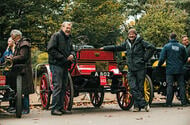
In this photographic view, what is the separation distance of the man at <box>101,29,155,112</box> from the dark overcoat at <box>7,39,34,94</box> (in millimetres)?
2328

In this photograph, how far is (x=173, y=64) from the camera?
12.0m

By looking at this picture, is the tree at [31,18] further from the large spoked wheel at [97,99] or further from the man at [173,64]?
the man at [173,64]

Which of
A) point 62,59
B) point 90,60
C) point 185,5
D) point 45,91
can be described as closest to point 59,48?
point 62,59

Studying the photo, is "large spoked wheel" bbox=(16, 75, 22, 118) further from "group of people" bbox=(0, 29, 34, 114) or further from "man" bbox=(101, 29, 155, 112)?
"man" bbox=(101, 29, 155, 112)

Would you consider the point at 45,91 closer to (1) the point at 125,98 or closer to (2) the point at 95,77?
(2) the point at 95,77

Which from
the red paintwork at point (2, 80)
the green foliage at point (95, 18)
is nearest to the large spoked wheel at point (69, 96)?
the red paintwork at point (2, 80)

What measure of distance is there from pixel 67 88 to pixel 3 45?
23137mm

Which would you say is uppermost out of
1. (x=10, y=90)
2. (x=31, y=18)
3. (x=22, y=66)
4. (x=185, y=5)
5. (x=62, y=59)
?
(x=185, y=5)

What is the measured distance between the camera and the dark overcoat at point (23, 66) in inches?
372

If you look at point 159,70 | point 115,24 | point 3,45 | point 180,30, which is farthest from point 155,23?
point 159,70

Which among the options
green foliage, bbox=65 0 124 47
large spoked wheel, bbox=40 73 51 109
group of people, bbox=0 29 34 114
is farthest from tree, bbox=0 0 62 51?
group of people, bbox=0 29 34 114

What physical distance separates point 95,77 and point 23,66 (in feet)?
5.91

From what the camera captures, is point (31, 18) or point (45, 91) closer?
point (45, 91)

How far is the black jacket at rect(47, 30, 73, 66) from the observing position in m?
9.66
